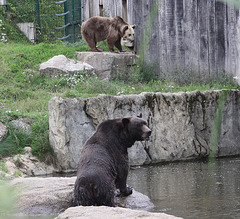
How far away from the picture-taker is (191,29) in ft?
36.4

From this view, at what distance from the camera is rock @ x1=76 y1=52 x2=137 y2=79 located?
1232cm

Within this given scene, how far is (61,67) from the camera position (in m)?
11.9

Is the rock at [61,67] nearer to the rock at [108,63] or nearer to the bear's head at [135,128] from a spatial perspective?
the rock at [108,63]

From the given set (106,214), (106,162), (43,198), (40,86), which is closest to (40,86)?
(40,86)

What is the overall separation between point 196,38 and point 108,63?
2.74 m

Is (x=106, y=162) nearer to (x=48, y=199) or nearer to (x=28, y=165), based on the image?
(x=48, y=199)

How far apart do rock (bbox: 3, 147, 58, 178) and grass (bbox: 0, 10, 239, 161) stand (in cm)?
14

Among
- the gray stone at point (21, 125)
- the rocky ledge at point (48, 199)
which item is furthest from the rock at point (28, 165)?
the rocky ledge at point (48, 199)

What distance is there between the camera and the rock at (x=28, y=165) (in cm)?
797

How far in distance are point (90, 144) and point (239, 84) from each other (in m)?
6.18

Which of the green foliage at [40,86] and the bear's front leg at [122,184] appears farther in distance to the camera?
the green foliage at [40,86]

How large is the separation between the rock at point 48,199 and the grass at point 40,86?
2.93 metres

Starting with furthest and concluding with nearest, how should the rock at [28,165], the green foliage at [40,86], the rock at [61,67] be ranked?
the rock at [61,67] < the green foliage at [40,86] < the rock at [28,165]

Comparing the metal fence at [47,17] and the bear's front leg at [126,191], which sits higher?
the metal fence at [47,17]
